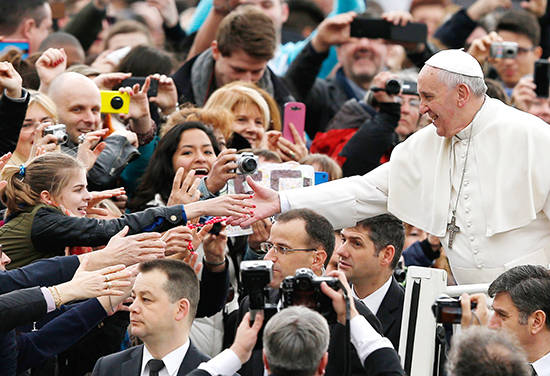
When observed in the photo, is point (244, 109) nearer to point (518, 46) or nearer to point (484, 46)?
point (484, 46)

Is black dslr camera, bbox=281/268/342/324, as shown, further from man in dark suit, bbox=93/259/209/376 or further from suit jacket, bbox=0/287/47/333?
suit jacket, bbox=0/287/47/333

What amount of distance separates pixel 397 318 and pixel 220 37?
314 centimetres

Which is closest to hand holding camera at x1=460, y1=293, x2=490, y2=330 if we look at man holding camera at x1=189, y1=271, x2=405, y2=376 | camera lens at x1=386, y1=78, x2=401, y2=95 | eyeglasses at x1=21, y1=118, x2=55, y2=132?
man holding camera at x1=189, y1=271, x2=405, y2=376

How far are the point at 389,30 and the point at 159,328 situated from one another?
447 cm

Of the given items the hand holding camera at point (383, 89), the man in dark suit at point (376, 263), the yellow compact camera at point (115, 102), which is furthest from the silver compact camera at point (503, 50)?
the yellow compact camera at point (115, 102)

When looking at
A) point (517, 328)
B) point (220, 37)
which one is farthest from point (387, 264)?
point (220, 37)

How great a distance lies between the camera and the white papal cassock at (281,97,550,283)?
5.39 metres

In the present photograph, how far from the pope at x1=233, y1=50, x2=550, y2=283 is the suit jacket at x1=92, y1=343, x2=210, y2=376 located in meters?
1.13

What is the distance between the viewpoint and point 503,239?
5.41 m

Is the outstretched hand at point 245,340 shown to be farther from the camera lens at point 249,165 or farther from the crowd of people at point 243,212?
the camera lens at point 249,165

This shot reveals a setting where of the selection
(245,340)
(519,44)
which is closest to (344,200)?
(245,340)

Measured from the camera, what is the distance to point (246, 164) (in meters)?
5.47

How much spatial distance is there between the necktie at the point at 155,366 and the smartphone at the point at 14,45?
12.5 feet

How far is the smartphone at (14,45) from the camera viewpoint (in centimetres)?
755
